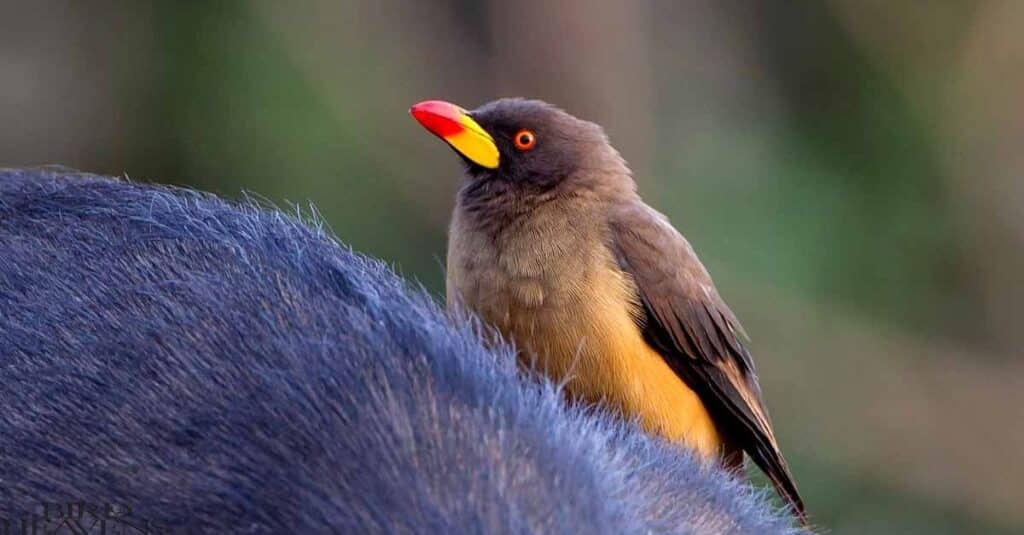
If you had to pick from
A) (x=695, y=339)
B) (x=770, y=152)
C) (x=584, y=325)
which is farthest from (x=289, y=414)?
(x=770, y=152)

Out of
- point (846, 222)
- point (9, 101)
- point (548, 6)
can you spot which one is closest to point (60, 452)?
point (548, 6)

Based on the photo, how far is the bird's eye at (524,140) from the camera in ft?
6.72

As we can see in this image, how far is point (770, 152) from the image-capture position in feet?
17.4

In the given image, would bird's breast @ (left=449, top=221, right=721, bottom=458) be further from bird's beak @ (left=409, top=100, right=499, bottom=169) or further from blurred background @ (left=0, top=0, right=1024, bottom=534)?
blurred background @ (left=0, top=0, right=1024, bottom=534)

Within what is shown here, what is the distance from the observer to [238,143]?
506 cm

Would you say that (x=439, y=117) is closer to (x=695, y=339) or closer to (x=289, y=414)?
(x=695, y=339)

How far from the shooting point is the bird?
5.94 feet

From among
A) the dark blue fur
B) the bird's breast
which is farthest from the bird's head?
the dark blue fur

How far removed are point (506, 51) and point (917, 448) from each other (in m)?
2.12

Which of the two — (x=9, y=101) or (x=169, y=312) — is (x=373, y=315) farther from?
(x=9, y=101)

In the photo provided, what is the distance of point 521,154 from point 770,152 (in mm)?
3418

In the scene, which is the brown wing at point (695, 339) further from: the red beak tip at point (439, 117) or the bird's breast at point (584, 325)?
the red beak tip at point (439, 117)

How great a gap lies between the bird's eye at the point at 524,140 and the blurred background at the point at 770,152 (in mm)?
2582

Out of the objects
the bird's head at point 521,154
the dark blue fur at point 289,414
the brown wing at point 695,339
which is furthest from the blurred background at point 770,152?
the dark blue fur at point 289,414
